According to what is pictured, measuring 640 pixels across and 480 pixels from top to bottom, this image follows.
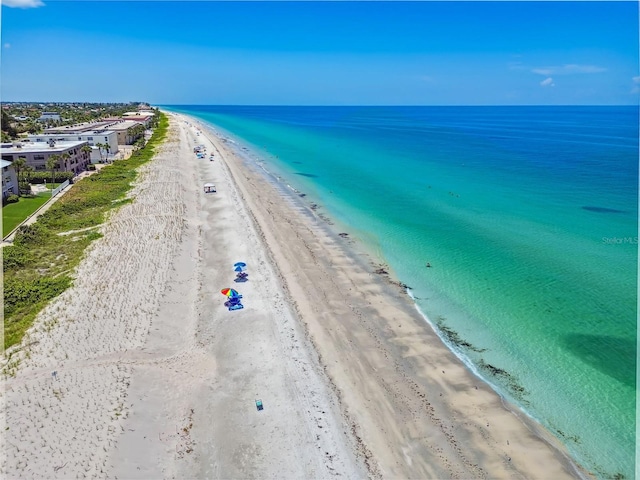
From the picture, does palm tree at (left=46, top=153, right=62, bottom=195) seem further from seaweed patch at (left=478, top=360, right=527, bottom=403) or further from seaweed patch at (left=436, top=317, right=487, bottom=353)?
seaweed patch at (left=478, top=360, right=527, bottom=403)

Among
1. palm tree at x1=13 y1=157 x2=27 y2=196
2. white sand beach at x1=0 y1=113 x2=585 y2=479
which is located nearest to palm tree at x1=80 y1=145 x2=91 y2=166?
palm tree at x1=13 y1=157 x2=27 y2=196

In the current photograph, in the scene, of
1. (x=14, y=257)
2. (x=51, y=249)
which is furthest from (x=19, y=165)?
(x=14, y=257)

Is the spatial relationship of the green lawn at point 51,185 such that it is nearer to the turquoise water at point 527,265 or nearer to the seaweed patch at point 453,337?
the turquoise water at point 527,265

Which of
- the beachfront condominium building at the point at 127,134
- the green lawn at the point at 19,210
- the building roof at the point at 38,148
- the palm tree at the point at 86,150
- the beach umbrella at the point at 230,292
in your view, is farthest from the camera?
the beachfront condominium building at the point at 127,134

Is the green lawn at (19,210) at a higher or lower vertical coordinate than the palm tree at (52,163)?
lower

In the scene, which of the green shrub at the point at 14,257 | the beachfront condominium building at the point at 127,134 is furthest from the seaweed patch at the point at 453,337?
the beachfront condominium building at the point at 127,134

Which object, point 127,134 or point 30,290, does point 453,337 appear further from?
point 127,134

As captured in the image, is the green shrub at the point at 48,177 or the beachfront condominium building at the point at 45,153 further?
the beachfront condominium building at the point at 45,153
